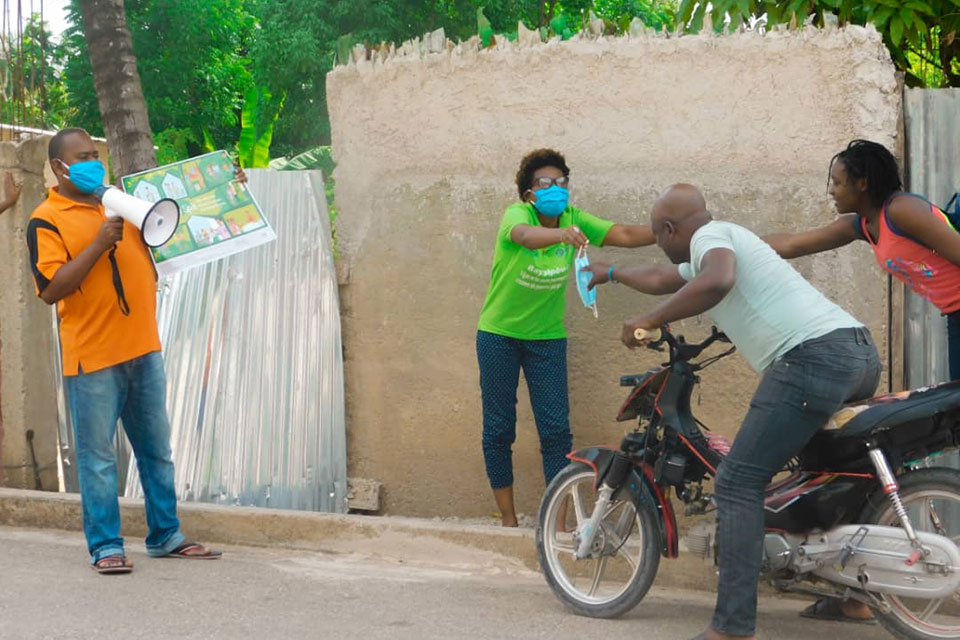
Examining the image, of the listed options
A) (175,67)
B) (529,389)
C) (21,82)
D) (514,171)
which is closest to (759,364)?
(529,389)

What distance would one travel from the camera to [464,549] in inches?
226

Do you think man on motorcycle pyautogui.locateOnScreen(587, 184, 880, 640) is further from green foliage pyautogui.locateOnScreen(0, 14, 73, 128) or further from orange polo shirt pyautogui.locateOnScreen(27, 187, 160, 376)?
green foliage pyautogui.locateOnScreen(0, 14, 73, 128)

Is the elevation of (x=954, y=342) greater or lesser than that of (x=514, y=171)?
lesser

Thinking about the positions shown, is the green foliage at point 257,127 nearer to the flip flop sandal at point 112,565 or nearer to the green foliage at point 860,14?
the green foliage at point 860,14

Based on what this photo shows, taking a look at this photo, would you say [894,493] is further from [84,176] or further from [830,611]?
[84,176]

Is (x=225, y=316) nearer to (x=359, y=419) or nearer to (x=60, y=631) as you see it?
(x=359, y=419)

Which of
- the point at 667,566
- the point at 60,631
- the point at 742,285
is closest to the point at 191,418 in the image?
the point at 60,631

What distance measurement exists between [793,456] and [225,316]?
353cm

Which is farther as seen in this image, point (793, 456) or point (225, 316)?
point (225, 316)

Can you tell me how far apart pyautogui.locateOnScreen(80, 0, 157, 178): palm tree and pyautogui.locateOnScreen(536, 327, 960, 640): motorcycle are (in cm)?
548

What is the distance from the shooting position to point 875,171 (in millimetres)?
4410

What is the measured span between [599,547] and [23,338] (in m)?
4.00

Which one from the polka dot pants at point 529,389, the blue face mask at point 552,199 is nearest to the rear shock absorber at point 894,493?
the polka dot pants at point 529,389

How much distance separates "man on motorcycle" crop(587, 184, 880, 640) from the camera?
4.12 m
